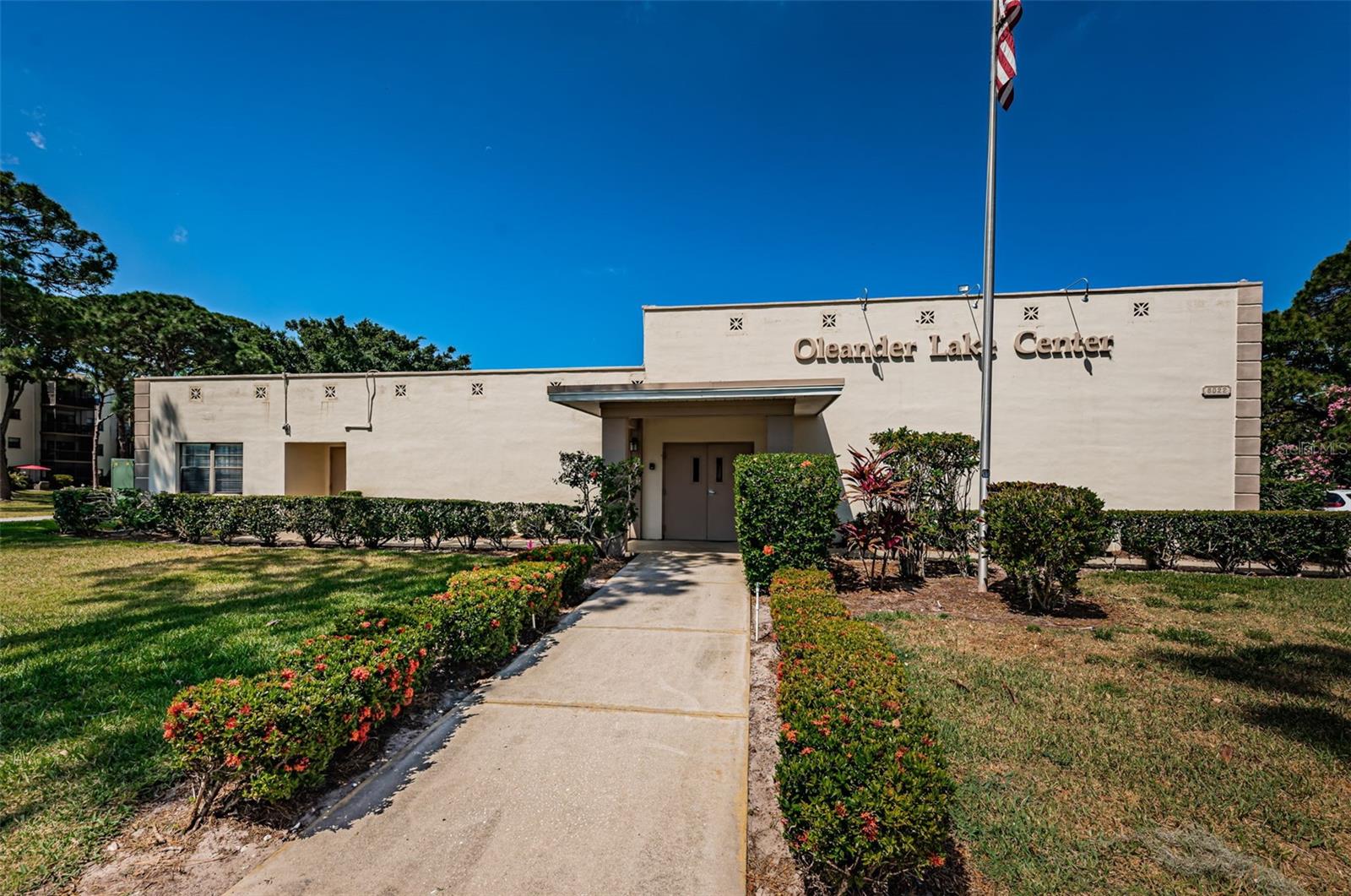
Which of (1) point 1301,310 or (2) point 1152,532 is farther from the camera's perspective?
(1) point 1301,310

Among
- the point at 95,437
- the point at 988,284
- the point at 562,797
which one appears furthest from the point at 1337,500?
the point at 95,437

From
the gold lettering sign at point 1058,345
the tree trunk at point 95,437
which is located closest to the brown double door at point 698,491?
the gold lettering sign at point 1058,345

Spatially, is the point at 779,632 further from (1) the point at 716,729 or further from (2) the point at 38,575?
(2) the point at 38,575

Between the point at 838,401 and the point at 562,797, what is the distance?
31.5 ft

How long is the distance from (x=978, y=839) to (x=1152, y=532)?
9.18 metres

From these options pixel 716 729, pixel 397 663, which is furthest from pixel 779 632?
pixel 397 663

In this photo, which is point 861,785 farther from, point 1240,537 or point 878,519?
point 1240,537

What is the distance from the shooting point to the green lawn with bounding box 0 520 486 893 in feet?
8.97

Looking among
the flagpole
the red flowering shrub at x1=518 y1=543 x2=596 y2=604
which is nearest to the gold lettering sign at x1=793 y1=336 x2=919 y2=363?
the flagpole

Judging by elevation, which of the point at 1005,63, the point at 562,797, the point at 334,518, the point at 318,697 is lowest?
the point at 562,797

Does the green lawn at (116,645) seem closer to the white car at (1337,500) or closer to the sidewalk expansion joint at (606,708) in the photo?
the sidewalk expansion joint at (606,708)

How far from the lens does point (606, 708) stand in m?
3.92

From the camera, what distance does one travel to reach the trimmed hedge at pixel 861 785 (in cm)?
204

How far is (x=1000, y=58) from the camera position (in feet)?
24.0
